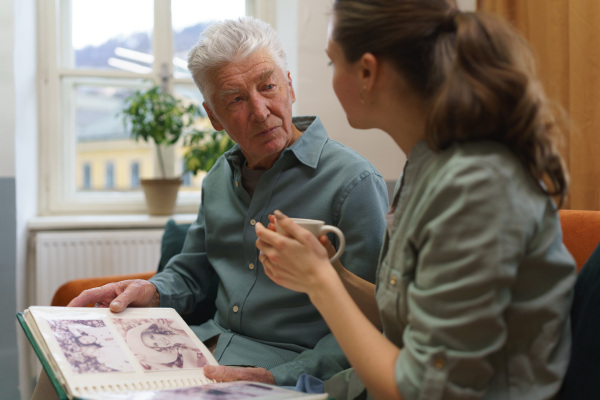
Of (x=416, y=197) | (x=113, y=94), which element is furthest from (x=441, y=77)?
(x=113, y=94)

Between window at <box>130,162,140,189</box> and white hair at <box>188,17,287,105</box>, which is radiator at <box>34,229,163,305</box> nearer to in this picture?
window at <box>130,162,140,189</box>

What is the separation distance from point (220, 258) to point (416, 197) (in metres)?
0.78

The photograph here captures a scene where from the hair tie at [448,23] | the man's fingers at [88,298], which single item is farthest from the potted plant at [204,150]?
the hair tie at [448,23]

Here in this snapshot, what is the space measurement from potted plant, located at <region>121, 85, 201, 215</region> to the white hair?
1.41 meters

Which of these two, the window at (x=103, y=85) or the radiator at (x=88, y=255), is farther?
the window at (x=103, y=85)

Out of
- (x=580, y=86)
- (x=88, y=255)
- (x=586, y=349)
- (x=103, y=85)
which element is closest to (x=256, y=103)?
(x=586, y=349)

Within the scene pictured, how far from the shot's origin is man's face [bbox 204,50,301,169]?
1.39 meters

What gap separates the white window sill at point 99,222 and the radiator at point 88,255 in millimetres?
28

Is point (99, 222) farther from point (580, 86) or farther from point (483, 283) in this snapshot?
point (483, 283)

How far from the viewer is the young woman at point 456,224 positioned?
72 cm

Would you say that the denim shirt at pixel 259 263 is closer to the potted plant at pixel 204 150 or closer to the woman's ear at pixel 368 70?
the woman's ear at pixel 368 70

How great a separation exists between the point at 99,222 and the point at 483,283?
2.29 m

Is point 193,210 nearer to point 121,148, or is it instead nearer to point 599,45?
point 121,148

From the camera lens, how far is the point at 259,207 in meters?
1.41
